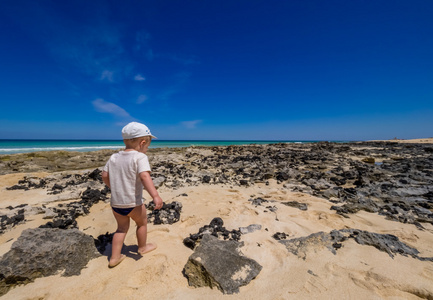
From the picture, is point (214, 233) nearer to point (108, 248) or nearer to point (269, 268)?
point (269, 268)

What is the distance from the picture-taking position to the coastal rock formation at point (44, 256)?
7.60 ft

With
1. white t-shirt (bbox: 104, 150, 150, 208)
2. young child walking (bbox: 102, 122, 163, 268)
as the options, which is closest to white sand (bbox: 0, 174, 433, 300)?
young child walking (bbox: 102, 122, 163, 268)

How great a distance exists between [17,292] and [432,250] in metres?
6.03

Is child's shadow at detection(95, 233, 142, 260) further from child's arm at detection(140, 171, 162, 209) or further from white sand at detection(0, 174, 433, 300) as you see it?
child's arm at detection(140, 171, 162, 209)

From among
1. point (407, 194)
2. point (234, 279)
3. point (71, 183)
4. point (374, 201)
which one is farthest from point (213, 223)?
point (407, 194)

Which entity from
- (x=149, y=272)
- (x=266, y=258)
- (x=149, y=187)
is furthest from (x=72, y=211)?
(x=266, y=258)

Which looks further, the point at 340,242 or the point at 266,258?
the point at 340,242

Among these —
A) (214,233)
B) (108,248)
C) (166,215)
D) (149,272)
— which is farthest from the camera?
(166,215)

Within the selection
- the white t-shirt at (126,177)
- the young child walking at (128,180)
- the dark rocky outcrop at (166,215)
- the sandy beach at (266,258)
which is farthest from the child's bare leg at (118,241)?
the dark rocky outcrop at (166,215)

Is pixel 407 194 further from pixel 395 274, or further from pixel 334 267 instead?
A: pixel 334 267

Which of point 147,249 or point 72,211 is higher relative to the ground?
point 72,211

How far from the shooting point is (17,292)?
7.25 ft

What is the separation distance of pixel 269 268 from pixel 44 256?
3.11 meters

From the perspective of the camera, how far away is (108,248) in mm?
3178
